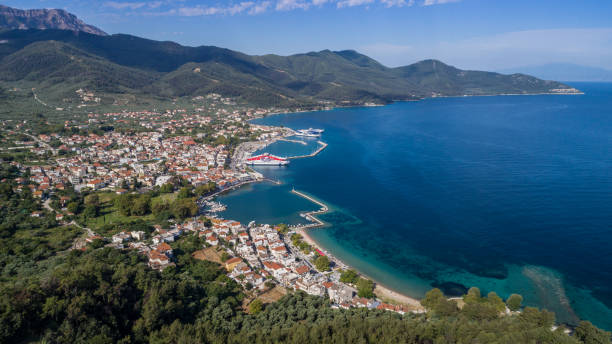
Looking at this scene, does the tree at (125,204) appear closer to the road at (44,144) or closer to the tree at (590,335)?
the road at (44,144)

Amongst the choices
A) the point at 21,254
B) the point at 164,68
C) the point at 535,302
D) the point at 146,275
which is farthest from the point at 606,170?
the point at 164,68

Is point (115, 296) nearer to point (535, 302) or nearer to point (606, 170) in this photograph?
point (535, 302)

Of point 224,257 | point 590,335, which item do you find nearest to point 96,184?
point 224,257

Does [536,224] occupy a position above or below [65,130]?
below

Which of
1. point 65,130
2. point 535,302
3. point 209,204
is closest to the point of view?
point 535,302

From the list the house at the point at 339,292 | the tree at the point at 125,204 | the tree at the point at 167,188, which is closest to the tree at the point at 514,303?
the house at the point at 339,292

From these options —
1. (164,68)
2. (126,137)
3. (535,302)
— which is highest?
(164,68)

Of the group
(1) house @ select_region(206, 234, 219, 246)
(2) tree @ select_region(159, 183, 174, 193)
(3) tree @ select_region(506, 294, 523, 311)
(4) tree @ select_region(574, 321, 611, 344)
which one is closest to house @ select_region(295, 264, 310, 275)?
(1) house @ select_region(206, 234, 219, 246)

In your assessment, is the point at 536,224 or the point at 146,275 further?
the point at 536,224
